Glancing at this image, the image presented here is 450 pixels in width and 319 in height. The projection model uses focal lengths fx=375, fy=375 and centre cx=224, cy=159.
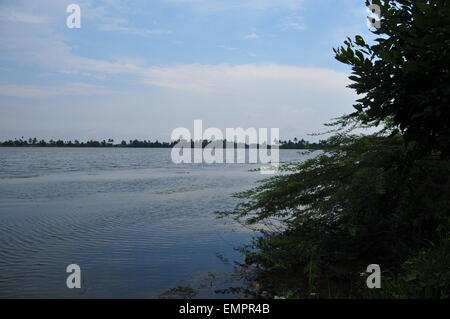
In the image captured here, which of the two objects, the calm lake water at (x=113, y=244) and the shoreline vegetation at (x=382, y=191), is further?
the calm lake water at (x=113, y=244)

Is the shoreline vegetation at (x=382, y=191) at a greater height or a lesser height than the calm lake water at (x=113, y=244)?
greater

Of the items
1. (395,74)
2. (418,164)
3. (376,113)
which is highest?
(395,74)

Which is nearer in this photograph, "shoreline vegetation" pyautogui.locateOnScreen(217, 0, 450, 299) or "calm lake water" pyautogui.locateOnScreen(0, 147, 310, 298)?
"shoreline vegetation" pyautogui.locateOnScreen(217, 0, 450, 299)

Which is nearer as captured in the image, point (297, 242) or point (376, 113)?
point (376, 113)

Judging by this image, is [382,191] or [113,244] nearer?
[382,191]

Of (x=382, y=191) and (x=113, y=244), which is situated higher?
(x=382, y=191)

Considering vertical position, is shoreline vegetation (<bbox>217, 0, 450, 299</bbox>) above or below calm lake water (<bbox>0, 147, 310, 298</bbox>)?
above

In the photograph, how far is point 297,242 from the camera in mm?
6527

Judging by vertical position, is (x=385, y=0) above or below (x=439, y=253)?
above

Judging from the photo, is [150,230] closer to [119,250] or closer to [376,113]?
[119,250]
